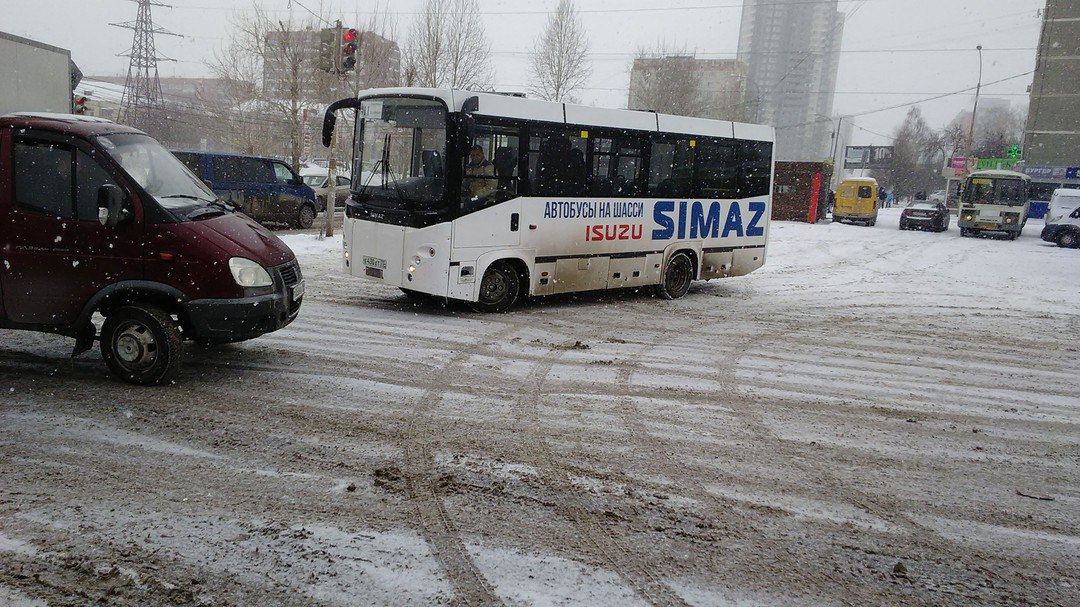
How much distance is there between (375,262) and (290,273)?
357 centimetres

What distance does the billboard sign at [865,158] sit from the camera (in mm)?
71875

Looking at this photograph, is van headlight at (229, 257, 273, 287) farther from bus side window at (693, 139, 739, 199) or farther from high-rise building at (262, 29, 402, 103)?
high-rise building at (262, 29, 402, 103)

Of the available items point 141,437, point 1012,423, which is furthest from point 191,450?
point 1012,423

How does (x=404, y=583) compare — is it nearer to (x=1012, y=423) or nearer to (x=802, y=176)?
(x=1012, y=423)

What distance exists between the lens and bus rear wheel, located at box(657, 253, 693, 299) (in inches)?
523

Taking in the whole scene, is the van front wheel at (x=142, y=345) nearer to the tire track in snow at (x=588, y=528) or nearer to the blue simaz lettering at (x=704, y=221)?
the tire track in snow at (x=588, y=528)

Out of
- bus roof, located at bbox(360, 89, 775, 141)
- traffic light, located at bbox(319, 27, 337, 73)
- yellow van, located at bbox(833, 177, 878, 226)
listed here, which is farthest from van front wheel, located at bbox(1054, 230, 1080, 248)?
traffic light, located at bbox(319, 27, 337, 73)

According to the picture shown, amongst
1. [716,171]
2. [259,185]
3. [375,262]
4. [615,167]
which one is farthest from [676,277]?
[259,185]

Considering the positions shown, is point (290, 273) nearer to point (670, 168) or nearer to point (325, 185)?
point (670, 168)

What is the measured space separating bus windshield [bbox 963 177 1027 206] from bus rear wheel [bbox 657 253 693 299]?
26.3m

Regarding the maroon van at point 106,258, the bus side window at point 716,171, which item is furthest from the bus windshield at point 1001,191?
the maroon van at point 106,258

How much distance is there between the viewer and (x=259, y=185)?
2000cm

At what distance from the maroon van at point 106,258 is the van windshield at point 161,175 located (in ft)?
0.08

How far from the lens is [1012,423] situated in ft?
21.9
